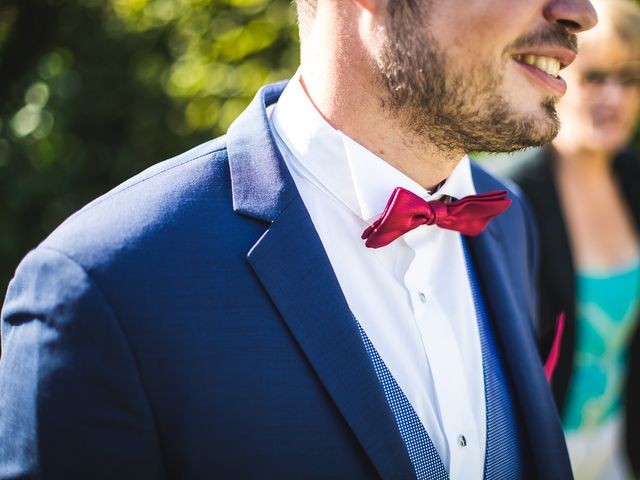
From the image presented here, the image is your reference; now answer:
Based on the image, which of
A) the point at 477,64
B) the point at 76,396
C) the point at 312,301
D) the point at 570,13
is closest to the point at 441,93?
the point at 477,64

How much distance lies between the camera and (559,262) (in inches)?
128

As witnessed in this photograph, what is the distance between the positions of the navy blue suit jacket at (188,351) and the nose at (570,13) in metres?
0.74

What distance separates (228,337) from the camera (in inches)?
58.4

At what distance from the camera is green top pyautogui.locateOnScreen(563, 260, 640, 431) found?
10.7ft

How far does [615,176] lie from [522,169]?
A: 59cm

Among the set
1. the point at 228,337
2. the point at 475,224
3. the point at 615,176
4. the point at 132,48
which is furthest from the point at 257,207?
the point at 132,48

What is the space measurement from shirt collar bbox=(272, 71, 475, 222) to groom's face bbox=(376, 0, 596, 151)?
0.43 feet

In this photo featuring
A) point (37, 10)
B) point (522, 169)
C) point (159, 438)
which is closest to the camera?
point (159, 438)

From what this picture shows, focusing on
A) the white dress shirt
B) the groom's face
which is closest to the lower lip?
the groom's face

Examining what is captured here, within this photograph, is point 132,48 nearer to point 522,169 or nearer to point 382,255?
point 522,169

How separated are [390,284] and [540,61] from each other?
65 centimetres

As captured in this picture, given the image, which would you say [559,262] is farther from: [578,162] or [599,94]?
[599,94]

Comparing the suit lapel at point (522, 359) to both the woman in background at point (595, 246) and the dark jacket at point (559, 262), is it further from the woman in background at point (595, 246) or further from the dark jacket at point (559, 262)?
the woman in background at point (595, 246)

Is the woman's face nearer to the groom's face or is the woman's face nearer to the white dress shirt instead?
the groom's face
